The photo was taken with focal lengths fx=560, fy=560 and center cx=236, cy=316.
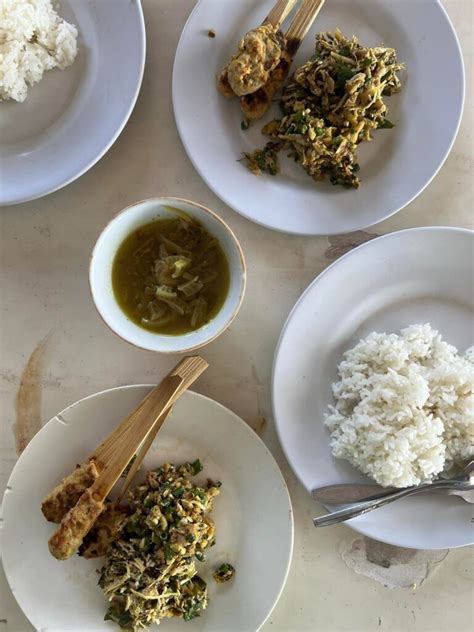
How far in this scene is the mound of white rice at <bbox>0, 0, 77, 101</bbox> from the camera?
1.54 m

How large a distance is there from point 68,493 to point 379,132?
4.43 ft

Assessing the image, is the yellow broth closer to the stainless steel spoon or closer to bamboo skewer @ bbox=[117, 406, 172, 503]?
bamboo skewer @ bbox=[117, 406, 172, 503]

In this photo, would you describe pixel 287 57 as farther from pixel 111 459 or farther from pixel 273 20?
pixel 111 459

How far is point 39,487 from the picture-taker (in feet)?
5.19

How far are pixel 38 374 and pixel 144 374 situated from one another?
1.06 feet

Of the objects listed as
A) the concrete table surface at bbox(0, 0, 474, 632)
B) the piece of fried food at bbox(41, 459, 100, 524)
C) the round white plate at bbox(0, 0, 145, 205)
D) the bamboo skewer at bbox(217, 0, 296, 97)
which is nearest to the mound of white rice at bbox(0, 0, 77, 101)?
the round white plate at bbox(0, 0, 145, 205)

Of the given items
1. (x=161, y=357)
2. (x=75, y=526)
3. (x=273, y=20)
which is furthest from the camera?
(x=161, y=357)

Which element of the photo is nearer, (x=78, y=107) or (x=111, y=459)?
(x=111, y=459)

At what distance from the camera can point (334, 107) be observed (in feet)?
5.08

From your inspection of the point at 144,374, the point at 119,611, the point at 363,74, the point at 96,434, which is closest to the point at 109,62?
the point at 363,74

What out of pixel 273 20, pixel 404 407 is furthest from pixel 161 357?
pixel 273 20

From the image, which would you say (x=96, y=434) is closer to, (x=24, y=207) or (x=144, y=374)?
(x=144, y=374)

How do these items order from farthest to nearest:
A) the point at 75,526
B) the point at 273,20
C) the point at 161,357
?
1. the point at 161,357
2. the point at 273,20
3. the point at 75,526

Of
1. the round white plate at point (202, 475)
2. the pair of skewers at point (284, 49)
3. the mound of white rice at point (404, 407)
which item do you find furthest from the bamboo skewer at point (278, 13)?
the round white plate at point (202, 475)
